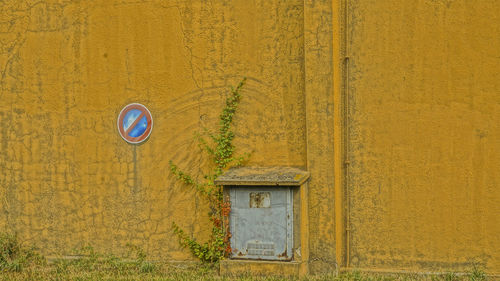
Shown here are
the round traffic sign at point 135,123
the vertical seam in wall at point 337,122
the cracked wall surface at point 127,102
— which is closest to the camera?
the vertical seam in wall at point 337,122

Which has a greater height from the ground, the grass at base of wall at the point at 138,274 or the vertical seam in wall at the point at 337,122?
the vertical seam in wall at the point at 337,122

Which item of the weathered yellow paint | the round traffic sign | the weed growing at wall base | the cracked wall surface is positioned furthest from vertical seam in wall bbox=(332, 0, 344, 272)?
the weed growing at wall base

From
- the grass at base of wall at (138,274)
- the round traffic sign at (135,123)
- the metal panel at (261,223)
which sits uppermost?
the round traffic sign at (135,123)

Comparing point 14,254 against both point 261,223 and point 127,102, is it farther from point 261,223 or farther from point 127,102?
point 261,223

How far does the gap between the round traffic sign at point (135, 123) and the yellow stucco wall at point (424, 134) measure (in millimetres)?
2453

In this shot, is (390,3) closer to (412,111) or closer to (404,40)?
(404,40)

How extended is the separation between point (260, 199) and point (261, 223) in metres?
0.26

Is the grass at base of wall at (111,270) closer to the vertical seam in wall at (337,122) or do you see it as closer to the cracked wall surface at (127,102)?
the cracked wall surface at (127,102)

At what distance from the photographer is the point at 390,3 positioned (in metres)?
6.73

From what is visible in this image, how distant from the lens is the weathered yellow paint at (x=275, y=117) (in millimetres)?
6574

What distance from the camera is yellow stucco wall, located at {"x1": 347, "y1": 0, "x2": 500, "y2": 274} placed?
6500 mm

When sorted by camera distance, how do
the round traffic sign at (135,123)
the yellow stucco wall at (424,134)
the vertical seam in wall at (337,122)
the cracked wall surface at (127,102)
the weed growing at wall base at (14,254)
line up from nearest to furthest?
the yellow stucco wall at (424,134) < the vertical seam in wall at (337,122) < the cracked wall surface at (127,102) < the round traffic sign at (135,123) < the weed growing at wall base at (14,254)

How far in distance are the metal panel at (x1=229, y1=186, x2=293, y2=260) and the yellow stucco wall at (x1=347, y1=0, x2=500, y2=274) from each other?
80 centimetres

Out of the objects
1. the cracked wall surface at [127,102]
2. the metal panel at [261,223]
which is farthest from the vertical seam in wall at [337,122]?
the metal panel at [261,223]
